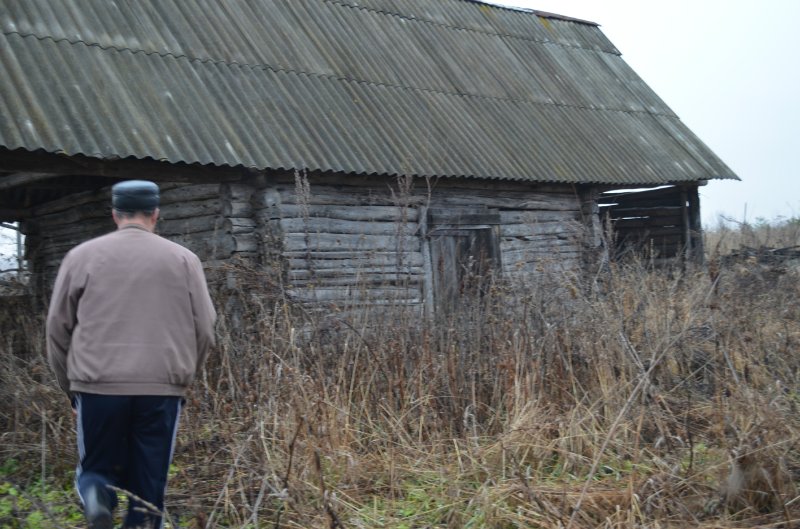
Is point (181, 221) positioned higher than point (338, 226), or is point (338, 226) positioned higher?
point (181, 221)

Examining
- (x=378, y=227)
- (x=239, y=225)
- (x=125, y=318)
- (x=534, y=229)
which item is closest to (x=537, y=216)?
(x=534, y=229)

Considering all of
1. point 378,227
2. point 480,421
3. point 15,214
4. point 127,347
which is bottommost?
point 480,421

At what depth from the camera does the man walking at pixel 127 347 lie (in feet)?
11.4

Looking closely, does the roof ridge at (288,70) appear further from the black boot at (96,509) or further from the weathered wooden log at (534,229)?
the black boot at (96,509)

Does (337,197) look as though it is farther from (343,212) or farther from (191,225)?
(191,225)

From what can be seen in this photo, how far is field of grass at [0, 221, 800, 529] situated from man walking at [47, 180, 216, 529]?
291 mm

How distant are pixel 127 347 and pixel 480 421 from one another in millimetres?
2572

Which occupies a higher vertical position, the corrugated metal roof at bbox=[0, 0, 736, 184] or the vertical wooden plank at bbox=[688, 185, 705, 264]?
the corrugated metal roof at bbox=[0, 0, 736, 184]

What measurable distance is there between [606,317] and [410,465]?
1679 millimetres

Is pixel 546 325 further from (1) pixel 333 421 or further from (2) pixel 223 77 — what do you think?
(2) pixel 223 77

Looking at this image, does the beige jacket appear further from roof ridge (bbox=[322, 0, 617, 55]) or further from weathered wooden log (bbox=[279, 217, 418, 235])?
roof ridge (bbox=[322, 0, 617, 55])

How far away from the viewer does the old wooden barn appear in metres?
8.28

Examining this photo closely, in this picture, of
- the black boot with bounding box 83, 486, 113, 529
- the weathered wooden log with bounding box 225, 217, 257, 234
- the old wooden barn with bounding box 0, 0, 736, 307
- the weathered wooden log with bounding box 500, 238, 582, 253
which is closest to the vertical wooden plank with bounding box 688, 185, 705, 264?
the old wooden barn with bounding box 0, 0, 736, 307

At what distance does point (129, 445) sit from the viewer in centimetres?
366
